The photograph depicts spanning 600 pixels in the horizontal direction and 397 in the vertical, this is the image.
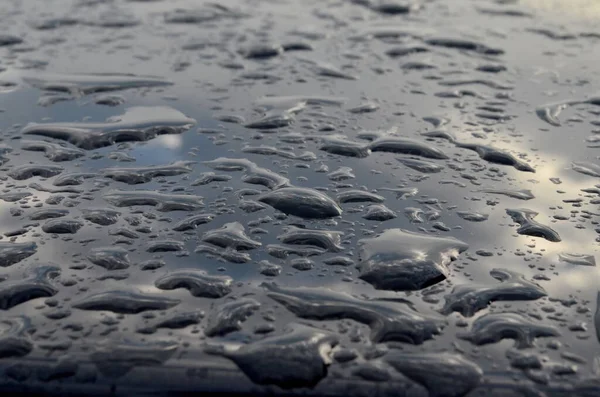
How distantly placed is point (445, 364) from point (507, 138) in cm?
75

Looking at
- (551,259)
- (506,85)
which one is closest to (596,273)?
(551,259)

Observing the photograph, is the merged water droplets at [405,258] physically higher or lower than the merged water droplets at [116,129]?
lower

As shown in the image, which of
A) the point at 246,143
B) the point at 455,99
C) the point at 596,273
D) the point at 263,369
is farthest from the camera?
the point at 455,99

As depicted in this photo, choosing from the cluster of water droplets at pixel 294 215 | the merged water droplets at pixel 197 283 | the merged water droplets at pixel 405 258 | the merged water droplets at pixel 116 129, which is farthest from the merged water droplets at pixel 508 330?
the merged water droplets at pixel 116 129

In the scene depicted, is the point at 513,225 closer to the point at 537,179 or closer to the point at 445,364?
the point at 537,179

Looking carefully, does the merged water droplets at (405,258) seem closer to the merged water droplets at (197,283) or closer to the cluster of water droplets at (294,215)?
the cluster of water droplets at (294,215)

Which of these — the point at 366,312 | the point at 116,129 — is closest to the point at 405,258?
the point at 366,312

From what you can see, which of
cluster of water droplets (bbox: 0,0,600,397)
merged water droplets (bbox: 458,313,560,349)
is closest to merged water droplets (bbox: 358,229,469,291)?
cluster of water droplets (bbox: 0,0,600,397)

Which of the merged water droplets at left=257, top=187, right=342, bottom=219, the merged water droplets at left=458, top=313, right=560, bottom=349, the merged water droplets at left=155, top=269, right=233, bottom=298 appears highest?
the merged water droplets at left=257, top=187, right=342, bottom=219

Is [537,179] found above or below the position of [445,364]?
above

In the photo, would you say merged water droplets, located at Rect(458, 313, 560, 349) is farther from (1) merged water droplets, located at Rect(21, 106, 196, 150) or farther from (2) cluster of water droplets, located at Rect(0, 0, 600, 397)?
(1) merged water droplets, located at Rect(21, 106, 196, 150)

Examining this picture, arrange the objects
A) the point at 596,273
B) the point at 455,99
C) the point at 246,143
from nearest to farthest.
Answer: the point at 596,273, the point at 246,143, the point at 455,99

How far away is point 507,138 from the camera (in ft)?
4.72

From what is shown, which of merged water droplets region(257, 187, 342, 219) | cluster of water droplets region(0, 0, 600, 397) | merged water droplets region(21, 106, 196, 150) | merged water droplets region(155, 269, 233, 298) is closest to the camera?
cluster of water droplets region(0, 0, 600, 397)
